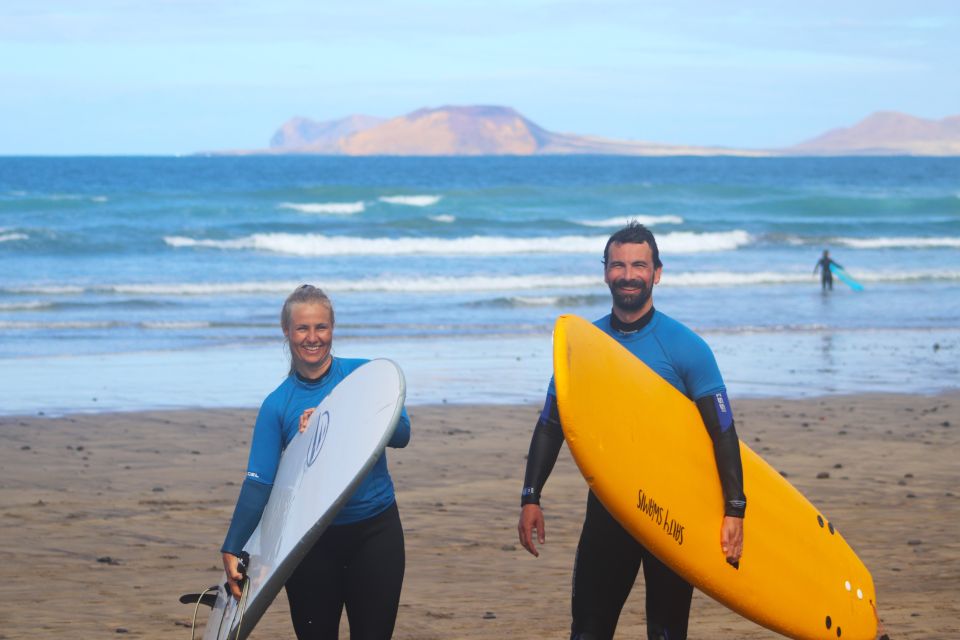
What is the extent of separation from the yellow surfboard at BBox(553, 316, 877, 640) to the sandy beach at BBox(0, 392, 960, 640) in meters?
0.89

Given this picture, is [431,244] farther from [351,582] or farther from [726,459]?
[351,582]

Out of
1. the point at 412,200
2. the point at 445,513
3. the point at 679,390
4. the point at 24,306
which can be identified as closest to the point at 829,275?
the point at 24,306

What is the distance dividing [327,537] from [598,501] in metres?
0.79

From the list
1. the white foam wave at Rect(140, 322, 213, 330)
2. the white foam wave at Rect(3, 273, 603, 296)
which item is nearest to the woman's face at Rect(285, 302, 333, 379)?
the white foam wave at Rect(140, 322, 213, 330)

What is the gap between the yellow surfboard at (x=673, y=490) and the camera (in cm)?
324

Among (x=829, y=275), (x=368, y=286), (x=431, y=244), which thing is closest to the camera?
(x=829, y=275)

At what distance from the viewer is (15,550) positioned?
561 cm

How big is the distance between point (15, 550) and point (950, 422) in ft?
21.6

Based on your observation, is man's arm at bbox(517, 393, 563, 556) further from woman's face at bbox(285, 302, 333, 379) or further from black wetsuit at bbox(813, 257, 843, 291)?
black wetsuit at bbox(813, 257, 843, 291)

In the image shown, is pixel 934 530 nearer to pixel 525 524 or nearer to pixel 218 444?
pixel 525 524

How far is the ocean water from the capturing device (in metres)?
11.5

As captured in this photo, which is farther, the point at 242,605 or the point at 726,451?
the point at 726,451

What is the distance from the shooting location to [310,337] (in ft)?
10.7

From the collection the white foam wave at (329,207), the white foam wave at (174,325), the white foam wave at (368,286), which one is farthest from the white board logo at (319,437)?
the white foam wave at (329,207)
